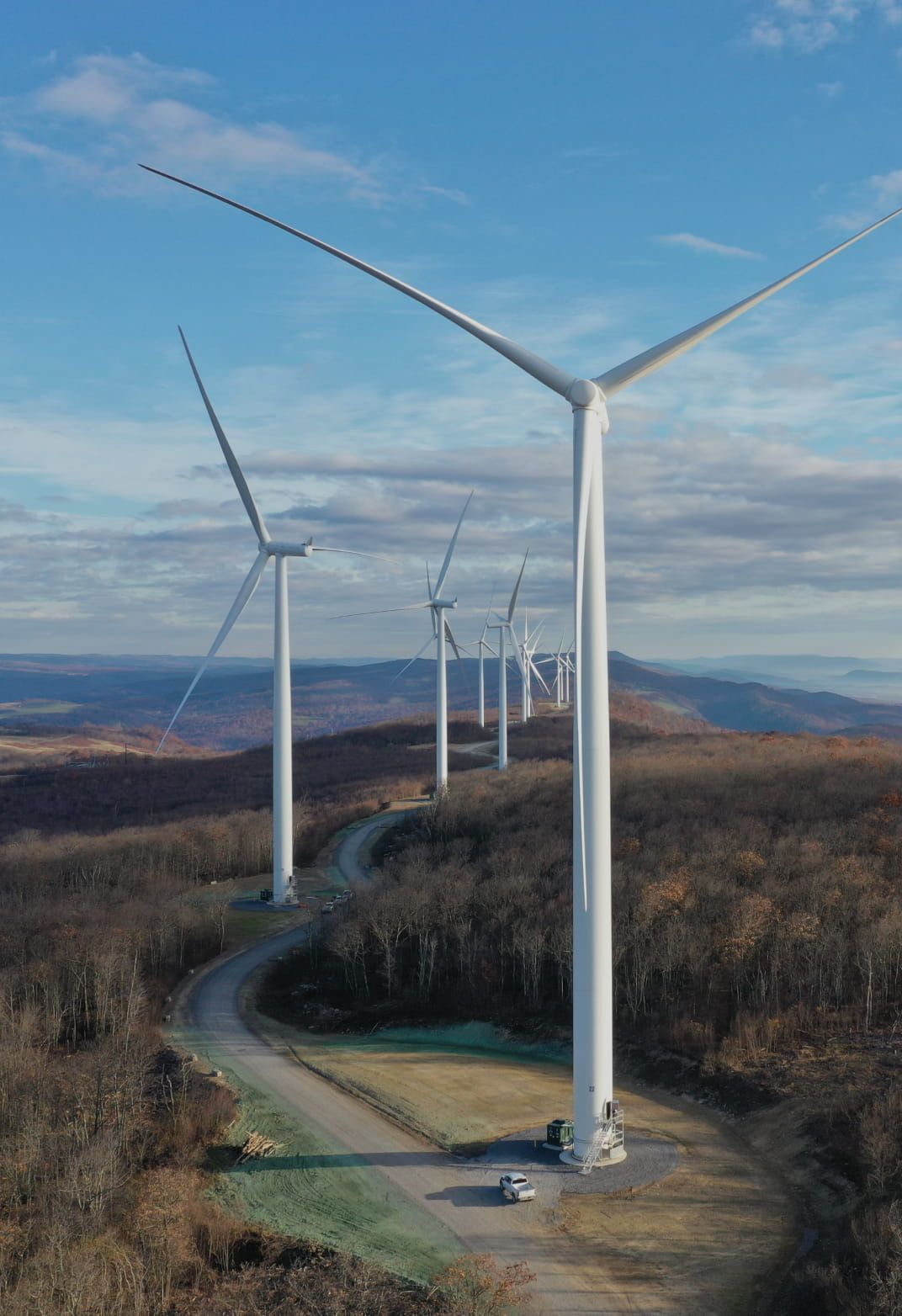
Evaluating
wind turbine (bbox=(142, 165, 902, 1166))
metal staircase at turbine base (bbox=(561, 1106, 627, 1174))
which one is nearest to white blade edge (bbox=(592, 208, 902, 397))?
wind turbine (bbox=(142, 165, 902, 1166))

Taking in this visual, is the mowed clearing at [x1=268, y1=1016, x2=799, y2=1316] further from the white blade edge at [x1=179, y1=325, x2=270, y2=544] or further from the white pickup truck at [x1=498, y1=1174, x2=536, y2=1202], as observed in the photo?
the white blade edge at [x1=179, y1=325, x2=270, y2=544]

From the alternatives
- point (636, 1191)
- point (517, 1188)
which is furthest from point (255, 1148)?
point (636, 1191)

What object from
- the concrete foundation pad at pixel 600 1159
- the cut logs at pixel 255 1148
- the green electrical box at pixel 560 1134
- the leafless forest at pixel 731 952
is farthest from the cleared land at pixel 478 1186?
the green electrical box at pixel 560 1134

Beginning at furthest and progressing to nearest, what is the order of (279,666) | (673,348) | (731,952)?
(279,666) → (731,952) → (673,348)

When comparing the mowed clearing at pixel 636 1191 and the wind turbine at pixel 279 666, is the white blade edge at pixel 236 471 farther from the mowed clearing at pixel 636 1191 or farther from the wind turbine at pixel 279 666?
the mowed clearing at pixel 636 1191

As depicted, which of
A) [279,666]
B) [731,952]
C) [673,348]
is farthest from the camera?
[279,666]

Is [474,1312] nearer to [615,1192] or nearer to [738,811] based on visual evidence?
[615,1192]

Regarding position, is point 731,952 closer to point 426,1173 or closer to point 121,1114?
point 426,1173
